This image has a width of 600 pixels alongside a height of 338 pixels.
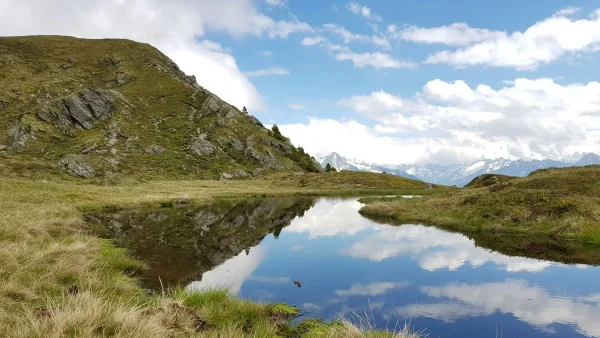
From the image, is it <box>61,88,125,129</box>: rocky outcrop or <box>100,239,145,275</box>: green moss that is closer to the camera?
<box>100,239,145,275</box>: green moss

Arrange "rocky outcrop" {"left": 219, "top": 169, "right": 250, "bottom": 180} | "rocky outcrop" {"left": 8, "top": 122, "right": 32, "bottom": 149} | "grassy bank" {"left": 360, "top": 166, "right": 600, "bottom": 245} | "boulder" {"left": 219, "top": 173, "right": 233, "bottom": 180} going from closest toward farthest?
"grassy bank" {"left": 360, "top": 166, "right": 600, "bottom": 245} → "rocky outcrop" {"left": 8, "top": 122, "right": 32, "bottom": 149} → "boulder" {"left": 219, "top": 173, "right": 233, "bottom": 180} → "rocky outcrop" {"left": 219, "top": 169, "right": 250, "bottom": 180}

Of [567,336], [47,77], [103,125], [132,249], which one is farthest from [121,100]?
[567,336]

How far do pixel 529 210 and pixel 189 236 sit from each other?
2954cm

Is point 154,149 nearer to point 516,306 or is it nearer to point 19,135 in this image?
point 19,135

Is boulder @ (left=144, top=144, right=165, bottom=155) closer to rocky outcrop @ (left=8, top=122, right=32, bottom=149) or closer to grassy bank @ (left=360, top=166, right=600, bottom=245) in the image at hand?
rocky outcrop @ (left=8, top=122, right=32, bottom=149)

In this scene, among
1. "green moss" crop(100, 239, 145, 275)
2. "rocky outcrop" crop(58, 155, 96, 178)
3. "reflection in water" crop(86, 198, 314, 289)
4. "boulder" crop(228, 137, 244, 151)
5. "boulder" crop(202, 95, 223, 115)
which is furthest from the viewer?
"boulder" crop(202, 95, 223, 115)

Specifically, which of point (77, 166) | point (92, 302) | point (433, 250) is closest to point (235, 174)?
point (77, 166)

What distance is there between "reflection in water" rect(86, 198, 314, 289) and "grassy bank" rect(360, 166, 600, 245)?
15976 millimetres

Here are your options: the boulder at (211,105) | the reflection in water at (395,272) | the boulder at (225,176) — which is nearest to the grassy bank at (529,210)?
the reflection in water at (395,272)

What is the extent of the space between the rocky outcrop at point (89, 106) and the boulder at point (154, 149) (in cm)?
2336

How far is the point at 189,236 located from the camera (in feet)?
106

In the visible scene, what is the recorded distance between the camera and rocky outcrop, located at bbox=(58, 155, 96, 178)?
302 ft

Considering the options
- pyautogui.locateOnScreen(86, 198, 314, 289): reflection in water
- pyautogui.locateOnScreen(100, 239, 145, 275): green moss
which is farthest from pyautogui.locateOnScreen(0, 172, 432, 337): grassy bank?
pyautogui.locateOnScreen(86, 198, 314, 289): reflection in water

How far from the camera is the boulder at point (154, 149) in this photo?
121m
